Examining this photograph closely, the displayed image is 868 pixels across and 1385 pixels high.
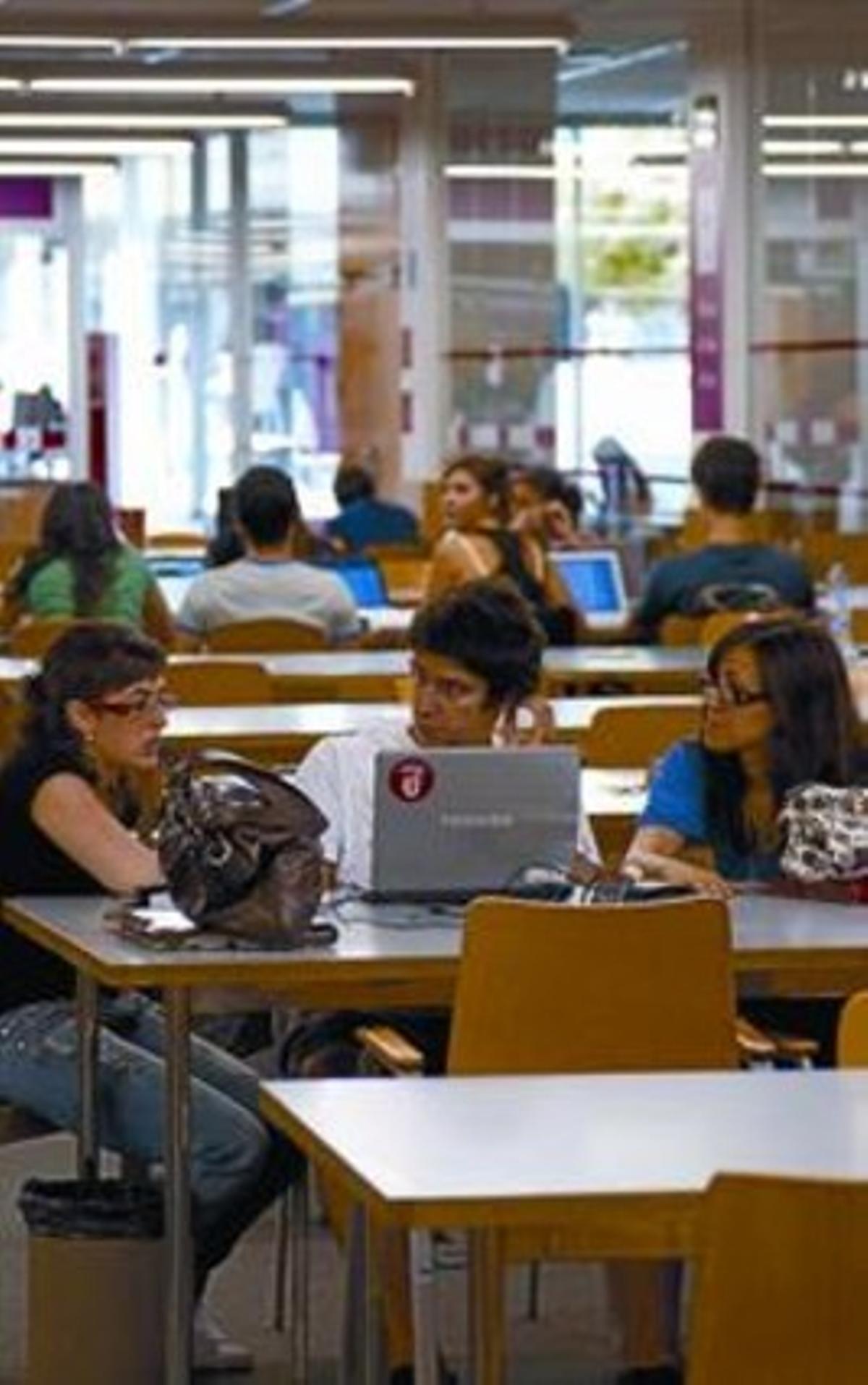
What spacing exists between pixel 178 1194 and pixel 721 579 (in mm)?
6491

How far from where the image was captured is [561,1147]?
4.23m

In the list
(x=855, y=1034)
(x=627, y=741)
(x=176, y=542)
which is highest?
(x=855, y=1034)

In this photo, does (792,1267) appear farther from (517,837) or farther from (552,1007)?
(517,837)

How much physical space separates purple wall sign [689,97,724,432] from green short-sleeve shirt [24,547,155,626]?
22.0 feet

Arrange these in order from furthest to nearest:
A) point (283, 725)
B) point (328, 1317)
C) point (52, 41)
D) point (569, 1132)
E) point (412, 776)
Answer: point (52, 41) → point (283, 725) → point (328, 1317) → point (412, 776) → point (569, 1132)

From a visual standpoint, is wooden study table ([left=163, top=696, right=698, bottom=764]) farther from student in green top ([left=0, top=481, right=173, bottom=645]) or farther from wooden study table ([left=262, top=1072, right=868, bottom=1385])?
wooden study table ([left=262, top=1072, right=868, bottom=1385])

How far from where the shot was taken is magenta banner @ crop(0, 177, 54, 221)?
27109mm

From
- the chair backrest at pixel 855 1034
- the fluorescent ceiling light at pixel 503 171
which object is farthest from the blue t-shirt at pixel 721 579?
the fluorescent ceiling light at pixel 503 171

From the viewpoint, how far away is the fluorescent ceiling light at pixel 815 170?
17000 millimetres

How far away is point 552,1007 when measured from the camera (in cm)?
545

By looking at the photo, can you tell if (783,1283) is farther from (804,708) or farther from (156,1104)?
(804,708)

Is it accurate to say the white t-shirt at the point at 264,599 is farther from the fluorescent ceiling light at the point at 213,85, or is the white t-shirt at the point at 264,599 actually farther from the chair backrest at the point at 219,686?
the fluorescent ceiling light at the point at 213,85

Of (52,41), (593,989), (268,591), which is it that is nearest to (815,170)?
(52,41)

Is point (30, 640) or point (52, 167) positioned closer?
point (30, 640)
